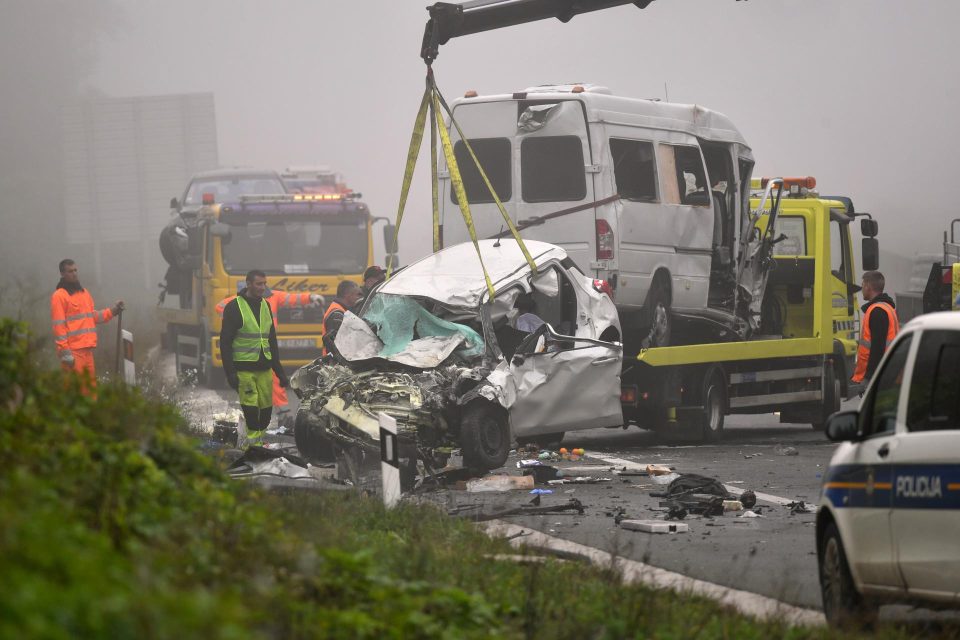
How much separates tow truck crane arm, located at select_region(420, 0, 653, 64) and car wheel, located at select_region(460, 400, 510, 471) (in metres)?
3.37

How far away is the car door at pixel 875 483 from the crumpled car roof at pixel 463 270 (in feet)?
22.0

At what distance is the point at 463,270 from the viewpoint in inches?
539

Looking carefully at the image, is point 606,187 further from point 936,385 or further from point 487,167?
point 936,385

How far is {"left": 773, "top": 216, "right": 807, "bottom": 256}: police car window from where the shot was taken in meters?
18.6

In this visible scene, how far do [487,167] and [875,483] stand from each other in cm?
1033

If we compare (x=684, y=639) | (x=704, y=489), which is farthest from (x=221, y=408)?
(x=684, y=639)

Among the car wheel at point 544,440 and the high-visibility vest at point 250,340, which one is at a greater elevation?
the high-visibility vest at point 250,340

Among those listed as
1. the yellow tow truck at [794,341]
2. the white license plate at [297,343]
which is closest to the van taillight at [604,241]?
the yellow tow truck at [794,341]

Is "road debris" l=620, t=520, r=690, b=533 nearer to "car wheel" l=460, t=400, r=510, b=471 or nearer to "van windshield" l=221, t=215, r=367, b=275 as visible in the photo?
"car wheel" l=460, t=400, r=510, b=471

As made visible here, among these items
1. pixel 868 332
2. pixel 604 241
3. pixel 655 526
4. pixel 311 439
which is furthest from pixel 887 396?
pixel 604 241

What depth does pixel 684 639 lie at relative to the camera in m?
5.36

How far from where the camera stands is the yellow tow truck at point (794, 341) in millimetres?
16297

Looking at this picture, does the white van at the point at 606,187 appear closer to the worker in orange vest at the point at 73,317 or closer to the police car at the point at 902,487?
→ the worker in orange vest at the point at 73,317

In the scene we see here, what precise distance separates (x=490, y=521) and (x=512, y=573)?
3.12 meters
